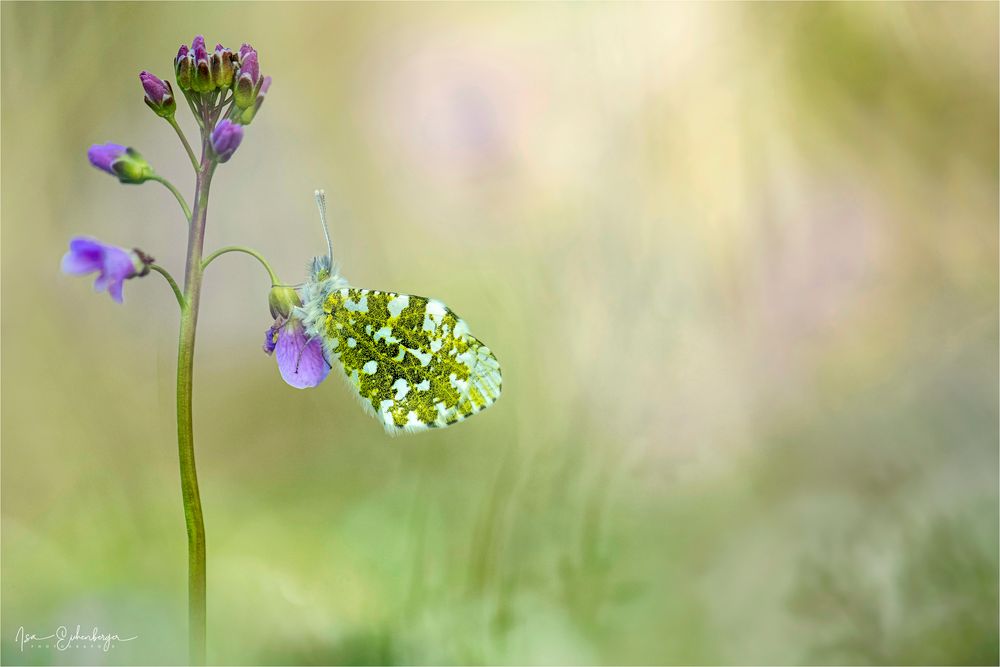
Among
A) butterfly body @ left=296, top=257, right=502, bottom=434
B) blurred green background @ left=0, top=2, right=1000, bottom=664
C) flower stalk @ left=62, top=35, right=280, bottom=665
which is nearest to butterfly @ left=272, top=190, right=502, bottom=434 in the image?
butterfly body @ left=296, top=257, right=502, bottom=434

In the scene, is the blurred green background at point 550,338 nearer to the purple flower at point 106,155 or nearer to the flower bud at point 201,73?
the purple flower at point 106,155

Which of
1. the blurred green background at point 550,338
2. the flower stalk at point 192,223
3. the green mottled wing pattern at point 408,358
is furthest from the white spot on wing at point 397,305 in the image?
the blurred green background at point 550,338

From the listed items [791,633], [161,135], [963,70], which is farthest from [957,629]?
[161,135]

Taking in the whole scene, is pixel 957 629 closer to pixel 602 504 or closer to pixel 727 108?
pixel 602 504

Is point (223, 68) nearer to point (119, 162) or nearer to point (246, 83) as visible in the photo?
point (246, 83)

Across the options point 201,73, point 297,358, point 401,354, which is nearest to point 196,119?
point 201,73

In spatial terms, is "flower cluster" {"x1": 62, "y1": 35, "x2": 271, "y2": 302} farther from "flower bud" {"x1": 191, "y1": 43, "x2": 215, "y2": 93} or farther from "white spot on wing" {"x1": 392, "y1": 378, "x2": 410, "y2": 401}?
"white spot on wing" {"x1": 392, "y1": 378, "x2": 410, "y2": 401}
